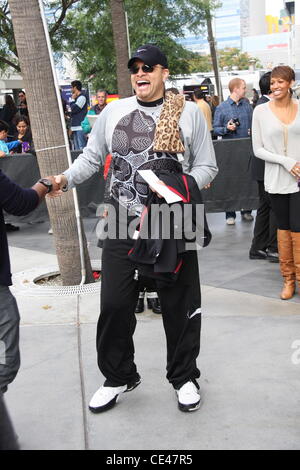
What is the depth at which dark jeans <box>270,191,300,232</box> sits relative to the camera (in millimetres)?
5312

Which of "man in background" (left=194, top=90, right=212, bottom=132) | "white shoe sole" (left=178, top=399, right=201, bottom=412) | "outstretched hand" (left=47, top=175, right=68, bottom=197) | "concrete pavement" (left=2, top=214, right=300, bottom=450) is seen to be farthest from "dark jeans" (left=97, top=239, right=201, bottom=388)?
"man in background" (left=194, top=90, right=212, bottom=132)

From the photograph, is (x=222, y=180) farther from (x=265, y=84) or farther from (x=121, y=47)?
(x=121, y=47)

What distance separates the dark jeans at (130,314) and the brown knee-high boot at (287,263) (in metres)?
2.16

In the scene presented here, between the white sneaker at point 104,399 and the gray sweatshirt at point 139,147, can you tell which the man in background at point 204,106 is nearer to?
the gray sweatshirt at point 139,147

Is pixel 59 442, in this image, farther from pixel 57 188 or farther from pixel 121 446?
pixel 57 188

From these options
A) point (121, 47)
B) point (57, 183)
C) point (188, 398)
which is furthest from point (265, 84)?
point (121, 47)

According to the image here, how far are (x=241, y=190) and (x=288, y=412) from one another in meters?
5.61

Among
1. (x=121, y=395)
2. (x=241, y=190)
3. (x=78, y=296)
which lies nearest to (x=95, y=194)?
(x=241, y=190)

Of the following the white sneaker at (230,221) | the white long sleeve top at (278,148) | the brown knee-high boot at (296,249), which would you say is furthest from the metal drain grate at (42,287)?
the white sneaker at (230,221)

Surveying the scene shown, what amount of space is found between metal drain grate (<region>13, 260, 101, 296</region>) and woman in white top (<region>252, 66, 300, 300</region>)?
1.84m

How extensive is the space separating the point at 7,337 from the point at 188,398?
1103 mm

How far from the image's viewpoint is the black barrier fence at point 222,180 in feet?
28.5

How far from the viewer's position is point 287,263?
18.5ft

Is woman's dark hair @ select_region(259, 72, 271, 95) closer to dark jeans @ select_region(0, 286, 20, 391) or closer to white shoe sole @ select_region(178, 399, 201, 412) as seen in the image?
white shoe sole @ select_region(178, 399, 201, 412)
